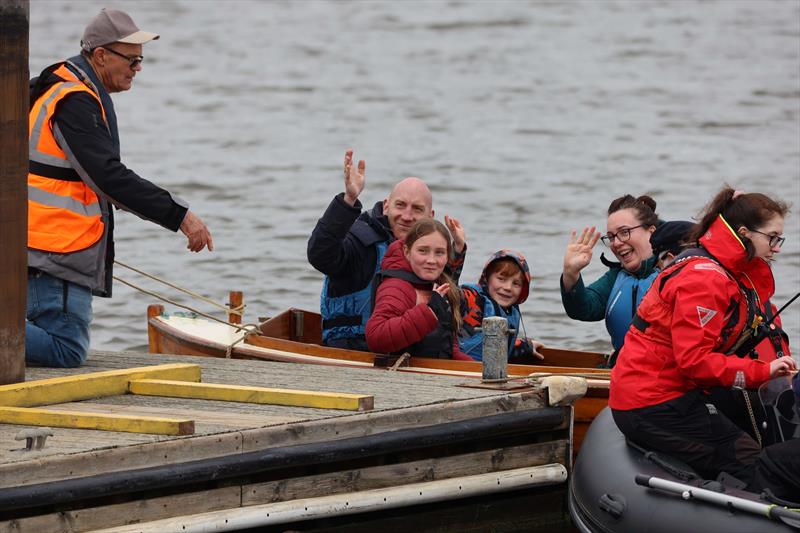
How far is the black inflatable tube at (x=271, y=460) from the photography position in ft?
20.1

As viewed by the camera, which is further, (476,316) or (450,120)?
(450,120)

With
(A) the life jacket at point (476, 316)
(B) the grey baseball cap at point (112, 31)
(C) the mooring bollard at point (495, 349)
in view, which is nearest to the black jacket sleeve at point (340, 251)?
(A) the life jacket at point (476, 316)

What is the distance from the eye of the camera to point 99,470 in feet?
20.5

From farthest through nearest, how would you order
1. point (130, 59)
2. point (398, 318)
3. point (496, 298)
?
point (496, 298) → point (398, 318) → point (130, 59)

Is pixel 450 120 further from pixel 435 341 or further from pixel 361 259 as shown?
pixel 435 341

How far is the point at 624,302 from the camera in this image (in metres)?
→ 8.21

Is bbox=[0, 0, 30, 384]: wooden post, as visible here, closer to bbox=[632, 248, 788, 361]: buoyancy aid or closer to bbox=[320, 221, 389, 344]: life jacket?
bbox=[320, 221, 389, 344]: life jacket

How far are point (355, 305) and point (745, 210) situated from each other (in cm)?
284

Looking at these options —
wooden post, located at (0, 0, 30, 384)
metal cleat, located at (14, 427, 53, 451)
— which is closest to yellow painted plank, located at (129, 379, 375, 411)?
wooden post, located at (0, 0, 30, 384)

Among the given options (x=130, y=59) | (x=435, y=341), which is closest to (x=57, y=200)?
(x=130, y=59)

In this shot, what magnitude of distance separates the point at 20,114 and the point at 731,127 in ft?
57.1

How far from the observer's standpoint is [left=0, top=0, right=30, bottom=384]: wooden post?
7.00m

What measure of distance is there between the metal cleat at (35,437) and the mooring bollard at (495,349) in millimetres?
2200

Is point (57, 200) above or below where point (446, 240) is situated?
above
